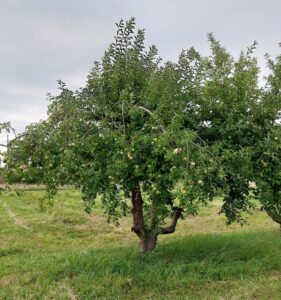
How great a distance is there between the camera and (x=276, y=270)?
909cm

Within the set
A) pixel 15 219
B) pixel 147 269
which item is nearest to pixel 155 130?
pixel 147 269

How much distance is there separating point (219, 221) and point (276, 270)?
10396mm

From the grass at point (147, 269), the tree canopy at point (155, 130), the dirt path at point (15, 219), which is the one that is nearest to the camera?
the tree canopy at point (155, 130)

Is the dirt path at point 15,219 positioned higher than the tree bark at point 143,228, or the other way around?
the tree bark at point 143,228

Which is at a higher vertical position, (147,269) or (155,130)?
(155,130)

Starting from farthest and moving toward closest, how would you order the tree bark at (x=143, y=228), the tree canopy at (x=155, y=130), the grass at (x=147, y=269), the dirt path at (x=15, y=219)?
the dirt path at (x=15, y=219)
the tree bark at (x=143, y=228)
the grass at (x=147, y=269)
the tree canopy at (x=155, y=130)

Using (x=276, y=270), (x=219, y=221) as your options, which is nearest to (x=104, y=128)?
(x=276, y=270)

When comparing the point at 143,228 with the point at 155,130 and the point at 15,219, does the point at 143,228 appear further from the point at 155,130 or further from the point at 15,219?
the point at 15,219

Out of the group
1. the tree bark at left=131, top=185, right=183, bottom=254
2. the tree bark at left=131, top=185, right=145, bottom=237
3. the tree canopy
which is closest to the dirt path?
the tree bark at left=131, top=185, right=183, bottom=254

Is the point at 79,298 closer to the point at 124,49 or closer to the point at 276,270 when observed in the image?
the point at 276,270

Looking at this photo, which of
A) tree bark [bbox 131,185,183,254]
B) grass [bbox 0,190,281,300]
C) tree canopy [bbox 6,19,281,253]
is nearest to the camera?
tree canopy [bbox 6,19,281,253]

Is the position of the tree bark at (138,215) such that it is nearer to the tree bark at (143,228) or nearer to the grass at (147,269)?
the tree bark at (143,228)

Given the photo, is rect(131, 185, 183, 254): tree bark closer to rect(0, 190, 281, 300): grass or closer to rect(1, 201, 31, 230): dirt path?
rect(0, 190, 281, 300): grass

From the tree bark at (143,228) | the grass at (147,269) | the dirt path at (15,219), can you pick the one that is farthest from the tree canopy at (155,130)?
the dirt path at (15,219)
